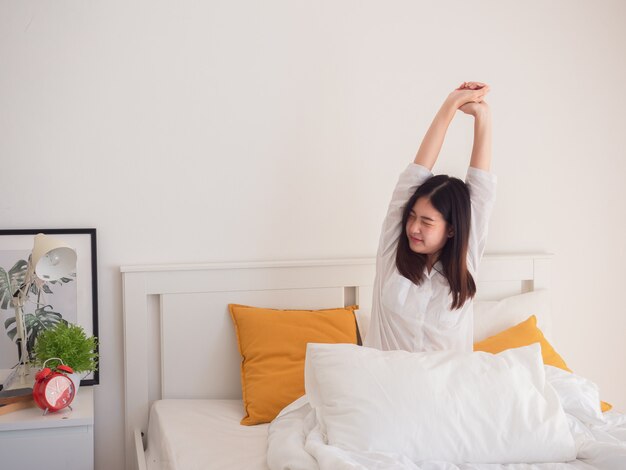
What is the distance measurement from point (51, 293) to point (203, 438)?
0.66m

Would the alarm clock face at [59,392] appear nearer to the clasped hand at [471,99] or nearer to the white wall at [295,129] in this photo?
the white wall at [295,129]

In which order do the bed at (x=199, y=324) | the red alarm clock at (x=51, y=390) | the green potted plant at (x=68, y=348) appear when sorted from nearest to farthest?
the red alarm clock at (x=51, y=390), the green potted plant at (x=68, y=348), the bed at (x=199, y=324)

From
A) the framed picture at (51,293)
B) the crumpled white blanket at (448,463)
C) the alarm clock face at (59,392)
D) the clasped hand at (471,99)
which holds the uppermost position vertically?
the clasped hand at (471,99)

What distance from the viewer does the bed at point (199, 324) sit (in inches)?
89.4

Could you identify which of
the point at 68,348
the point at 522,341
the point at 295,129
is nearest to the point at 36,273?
the point at 68,348

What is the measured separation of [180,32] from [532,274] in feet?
4.92

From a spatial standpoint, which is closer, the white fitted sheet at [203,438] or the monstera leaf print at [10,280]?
the white fitted sheet at [203,438]

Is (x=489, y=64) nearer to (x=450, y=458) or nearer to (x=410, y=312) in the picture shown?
(x=410, y=312)

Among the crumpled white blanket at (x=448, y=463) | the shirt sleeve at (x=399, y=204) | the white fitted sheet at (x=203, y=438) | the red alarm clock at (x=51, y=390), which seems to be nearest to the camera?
the crumpled white blanket at (x=448, y=463)

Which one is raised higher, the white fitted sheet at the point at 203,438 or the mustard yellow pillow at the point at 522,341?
the mustard yellow pillow at the point at 522,341

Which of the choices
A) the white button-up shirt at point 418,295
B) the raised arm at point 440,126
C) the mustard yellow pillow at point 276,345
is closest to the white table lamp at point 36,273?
the mustard yellow pillow at point 276,345

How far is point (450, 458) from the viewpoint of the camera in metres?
1.68

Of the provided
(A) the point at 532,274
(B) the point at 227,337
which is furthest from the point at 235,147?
(A) the point at 532,274

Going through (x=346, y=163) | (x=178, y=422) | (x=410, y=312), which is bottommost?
(x=178, y=422)
